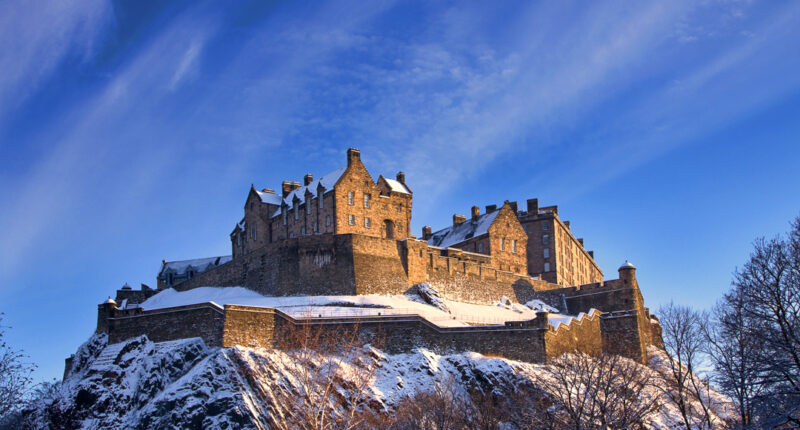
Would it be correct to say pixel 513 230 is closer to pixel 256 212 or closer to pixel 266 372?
pixel 256 212

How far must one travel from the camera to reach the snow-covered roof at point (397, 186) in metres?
70.3

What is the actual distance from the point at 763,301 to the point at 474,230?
54413 mm

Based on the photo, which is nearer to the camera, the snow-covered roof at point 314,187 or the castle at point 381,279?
the castle at point 381,279

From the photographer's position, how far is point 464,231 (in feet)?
262

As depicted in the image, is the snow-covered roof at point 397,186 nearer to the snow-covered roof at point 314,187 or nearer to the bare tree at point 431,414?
Result: the snow-covered roof at point 314,187

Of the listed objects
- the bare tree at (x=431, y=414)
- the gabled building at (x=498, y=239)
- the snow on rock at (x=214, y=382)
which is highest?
the gabled building at (x=498, y=239)

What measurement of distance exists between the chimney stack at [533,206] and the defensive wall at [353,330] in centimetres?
3475

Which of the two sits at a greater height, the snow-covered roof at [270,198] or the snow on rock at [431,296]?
the snow-covered roof at [270,198]

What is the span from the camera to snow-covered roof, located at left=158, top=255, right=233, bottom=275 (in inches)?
3462

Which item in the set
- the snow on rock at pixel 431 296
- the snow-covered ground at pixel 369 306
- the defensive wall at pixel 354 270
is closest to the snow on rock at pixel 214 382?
the snow-covered ground at pixel 369 306

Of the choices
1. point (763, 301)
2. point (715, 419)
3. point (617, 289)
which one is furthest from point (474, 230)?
point (763, 301)

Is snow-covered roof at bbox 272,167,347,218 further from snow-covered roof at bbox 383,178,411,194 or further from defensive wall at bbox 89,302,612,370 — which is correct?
defensive wall at bbox 89,302,612,370

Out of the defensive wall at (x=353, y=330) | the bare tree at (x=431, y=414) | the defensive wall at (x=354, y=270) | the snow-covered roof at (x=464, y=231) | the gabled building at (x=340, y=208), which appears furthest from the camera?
the snow-covered roof at (x=464, y=231)

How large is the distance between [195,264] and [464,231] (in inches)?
1328
